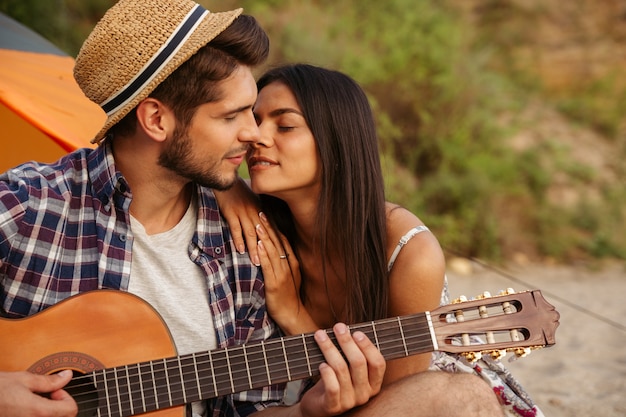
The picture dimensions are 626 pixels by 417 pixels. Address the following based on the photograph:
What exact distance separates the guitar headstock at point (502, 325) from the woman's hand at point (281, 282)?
636 millimetres

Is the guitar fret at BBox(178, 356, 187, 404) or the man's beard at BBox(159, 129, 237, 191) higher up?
the man's beard at BBox(159, 129, 237, 191)

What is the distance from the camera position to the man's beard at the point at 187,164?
7.78ft

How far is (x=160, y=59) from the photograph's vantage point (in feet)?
7.43

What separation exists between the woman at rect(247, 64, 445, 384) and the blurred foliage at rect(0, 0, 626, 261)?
4.00 metres

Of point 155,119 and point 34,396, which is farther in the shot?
point 155,119

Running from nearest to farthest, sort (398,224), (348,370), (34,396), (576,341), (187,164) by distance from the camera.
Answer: (34,396) < (348,370) < (187,164) < (398,224) < (576,341)

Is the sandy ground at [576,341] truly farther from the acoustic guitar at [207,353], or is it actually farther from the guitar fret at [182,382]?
the guitar fret at [182,382]

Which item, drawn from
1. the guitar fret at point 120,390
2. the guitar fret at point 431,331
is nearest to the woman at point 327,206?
the guitar fret at point 431,331

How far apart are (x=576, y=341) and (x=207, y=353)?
377 cm

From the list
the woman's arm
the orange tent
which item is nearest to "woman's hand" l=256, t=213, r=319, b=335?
the woman's arm

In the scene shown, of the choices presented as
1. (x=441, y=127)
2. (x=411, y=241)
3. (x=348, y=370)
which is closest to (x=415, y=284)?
(x=411, y=241)

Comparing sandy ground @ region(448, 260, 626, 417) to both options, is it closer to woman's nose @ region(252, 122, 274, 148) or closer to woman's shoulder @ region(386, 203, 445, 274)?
woman's shoulder @ region(386, 203, 445, 274)

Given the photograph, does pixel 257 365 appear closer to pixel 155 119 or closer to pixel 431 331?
pixel 431 331

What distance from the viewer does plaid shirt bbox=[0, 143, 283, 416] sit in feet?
7.14
